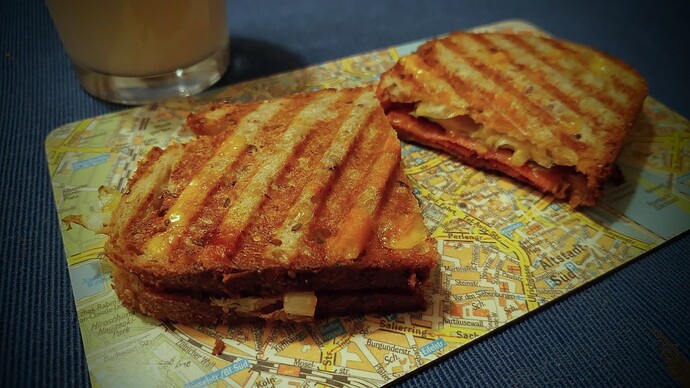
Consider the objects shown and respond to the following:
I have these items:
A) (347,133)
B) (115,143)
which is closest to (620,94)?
(347,133)

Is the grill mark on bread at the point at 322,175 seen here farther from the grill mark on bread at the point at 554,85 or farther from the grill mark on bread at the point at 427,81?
the grill mark on bread at the point at 554,85

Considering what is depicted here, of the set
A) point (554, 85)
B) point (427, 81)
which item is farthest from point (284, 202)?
point (554, 85)

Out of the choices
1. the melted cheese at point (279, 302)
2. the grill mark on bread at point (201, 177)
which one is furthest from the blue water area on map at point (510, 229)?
the grill mark on bread at point (201, 177)

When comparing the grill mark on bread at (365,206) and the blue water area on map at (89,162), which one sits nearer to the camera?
the grill mark on bread at (365,206)

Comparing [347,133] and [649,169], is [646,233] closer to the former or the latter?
[649,169]

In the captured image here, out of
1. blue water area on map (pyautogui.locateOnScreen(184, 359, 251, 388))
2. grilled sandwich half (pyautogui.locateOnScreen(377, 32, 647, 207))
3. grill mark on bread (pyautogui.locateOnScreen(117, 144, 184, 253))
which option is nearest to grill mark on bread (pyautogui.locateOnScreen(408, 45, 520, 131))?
grilled sandwich half (pyautogui.locateOnScreen(377, 32, 647, 207))

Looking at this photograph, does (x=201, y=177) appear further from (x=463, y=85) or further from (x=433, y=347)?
(x=463, y=85)
